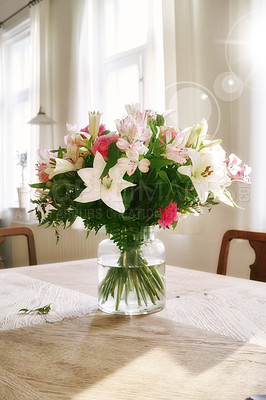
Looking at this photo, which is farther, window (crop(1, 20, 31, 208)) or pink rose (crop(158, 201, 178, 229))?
window (crop(1, 20, 31, 208))

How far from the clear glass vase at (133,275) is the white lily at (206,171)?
162 mm

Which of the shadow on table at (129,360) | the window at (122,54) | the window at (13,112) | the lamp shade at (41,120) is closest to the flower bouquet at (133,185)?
the shadow on table at (129,360)

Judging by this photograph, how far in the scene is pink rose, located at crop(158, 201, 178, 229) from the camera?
94 centimetres

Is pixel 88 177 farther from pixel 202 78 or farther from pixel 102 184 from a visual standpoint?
pixel 202 78

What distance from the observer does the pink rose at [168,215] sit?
938 mm

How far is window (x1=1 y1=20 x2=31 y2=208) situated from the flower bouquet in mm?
4536

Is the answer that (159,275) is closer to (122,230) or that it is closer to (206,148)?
(122,230)

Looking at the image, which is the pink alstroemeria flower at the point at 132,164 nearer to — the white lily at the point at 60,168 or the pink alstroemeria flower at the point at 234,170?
the white lily at the point at 60,168

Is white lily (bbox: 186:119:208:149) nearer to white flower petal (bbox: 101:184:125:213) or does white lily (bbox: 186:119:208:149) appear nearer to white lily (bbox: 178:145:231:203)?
white lily (bbox: 178:145:231:203)

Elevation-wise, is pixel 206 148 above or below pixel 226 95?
below

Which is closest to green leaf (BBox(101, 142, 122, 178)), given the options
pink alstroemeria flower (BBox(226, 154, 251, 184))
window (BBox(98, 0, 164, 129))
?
pink alstroemeria flower (BBox(226, 154, 251, 184))

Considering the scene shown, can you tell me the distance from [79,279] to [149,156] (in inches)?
24.8

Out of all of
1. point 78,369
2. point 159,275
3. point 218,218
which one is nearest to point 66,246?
point 218,218

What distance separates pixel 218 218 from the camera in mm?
2711
